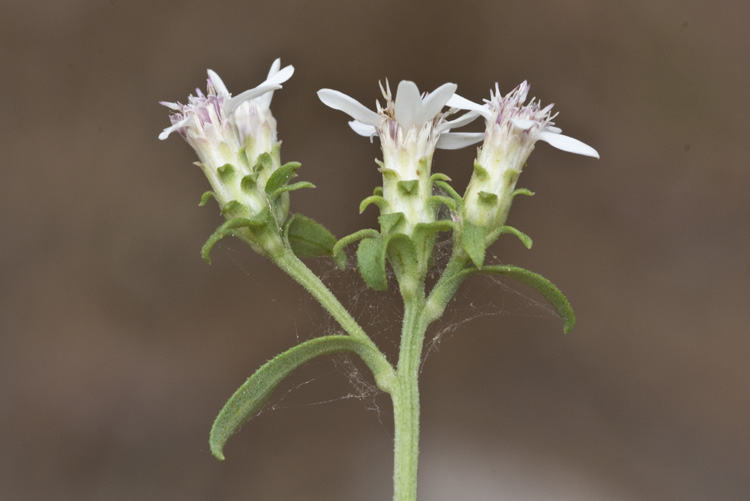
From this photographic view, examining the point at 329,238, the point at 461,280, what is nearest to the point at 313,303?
the point at 329,238

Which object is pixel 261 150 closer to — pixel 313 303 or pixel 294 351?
pixel 294 351

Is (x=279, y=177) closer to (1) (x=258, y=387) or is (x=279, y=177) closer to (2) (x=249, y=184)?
(2) (x=249, y=184)

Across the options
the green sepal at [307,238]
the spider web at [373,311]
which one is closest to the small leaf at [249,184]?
the green sepal at [307,238]

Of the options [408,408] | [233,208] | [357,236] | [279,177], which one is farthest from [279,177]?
[408,408]

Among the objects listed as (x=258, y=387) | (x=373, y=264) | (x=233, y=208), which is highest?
(x=233, y=208)

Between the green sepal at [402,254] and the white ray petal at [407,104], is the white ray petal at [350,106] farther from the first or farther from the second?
the green sepal at [402,254]
